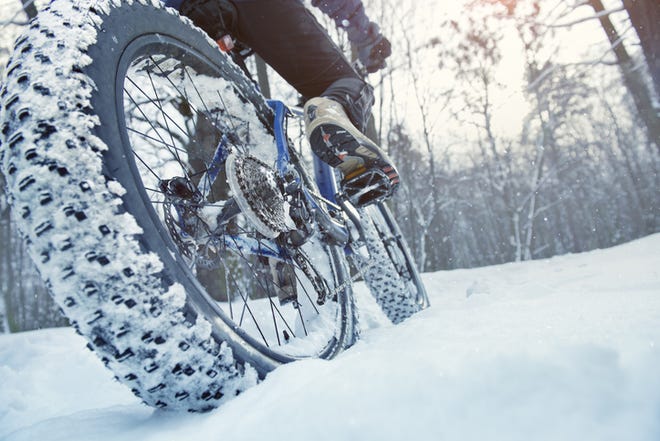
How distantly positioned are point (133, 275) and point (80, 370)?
5.24ft

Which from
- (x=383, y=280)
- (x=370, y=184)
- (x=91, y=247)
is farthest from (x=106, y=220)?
(x=383, y=280)

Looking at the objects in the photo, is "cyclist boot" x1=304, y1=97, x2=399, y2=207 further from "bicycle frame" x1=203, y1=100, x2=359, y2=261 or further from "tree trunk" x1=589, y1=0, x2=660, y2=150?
"tree trunk" x1=589, y1=0, x2=660, y2=150

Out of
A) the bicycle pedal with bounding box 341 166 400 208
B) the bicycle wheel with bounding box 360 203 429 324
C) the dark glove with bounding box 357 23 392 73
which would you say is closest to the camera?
the bicycle pedal with bounding box 341 166 400 208

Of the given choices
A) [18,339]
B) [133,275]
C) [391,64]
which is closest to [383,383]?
[133,275]

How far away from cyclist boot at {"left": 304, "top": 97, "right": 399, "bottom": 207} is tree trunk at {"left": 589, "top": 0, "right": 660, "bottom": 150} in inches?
354

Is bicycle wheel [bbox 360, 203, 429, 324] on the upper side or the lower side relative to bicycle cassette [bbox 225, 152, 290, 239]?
lower

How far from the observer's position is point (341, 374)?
525 mm

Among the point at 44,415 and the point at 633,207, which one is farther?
the point at 633,207

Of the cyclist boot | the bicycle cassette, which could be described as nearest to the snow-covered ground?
the bicycle cassette

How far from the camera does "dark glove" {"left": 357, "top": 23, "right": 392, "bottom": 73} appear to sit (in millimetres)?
1940

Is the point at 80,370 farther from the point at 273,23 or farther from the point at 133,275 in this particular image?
the point at 273,23

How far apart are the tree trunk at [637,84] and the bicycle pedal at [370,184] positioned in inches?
353

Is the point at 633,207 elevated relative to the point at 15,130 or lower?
lower

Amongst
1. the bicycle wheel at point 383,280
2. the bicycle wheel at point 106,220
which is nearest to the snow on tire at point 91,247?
the bicycle wheel at point 106,220
